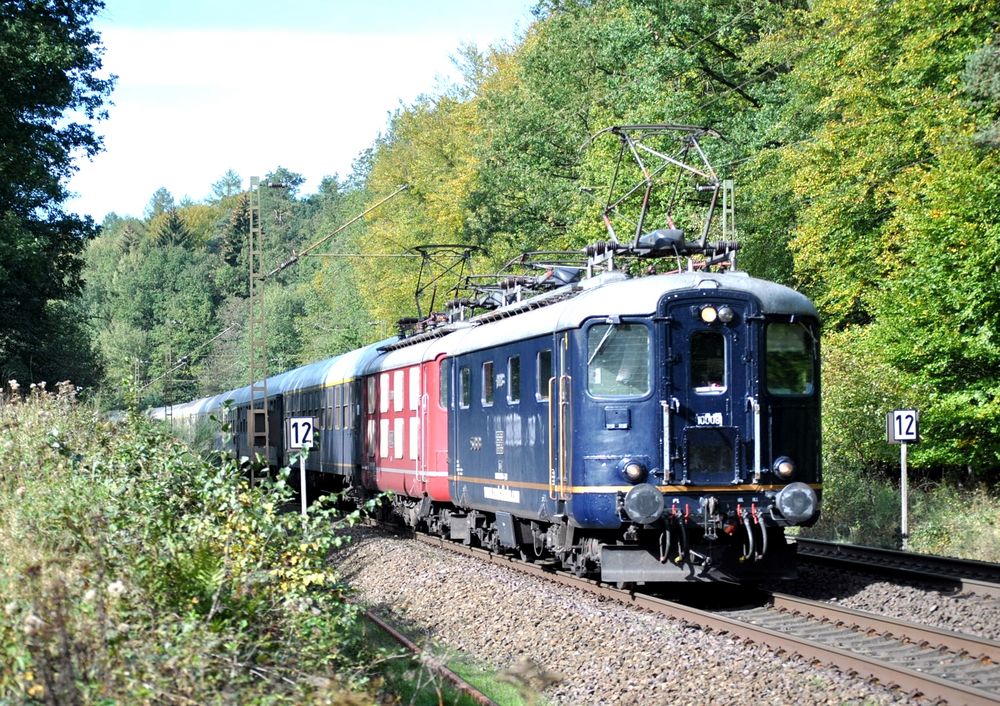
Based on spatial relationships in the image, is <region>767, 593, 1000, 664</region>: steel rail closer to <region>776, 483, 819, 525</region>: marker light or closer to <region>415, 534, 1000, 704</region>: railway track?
<region>415, 534, 1000, 704</region>: railway track

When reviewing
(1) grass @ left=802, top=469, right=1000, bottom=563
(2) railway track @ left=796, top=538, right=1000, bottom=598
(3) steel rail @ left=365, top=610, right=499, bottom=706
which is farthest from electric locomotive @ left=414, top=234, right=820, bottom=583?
(1) grass @ left=802, top=469, right=1000, bottom=563

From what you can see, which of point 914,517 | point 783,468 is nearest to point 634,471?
point 783,468

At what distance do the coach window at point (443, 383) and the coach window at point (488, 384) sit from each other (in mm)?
2063

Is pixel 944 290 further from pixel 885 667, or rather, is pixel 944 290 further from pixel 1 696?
pixel 1 696

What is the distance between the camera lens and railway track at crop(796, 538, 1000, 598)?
42.6 feet

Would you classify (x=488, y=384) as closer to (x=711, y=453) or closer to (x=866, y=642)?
(x=711, y=453)

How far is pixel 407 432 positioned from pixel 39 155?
1401 centimetres

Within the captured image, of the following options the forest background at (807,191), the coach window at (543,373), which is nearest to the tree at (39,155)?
the forest background at (807,191)

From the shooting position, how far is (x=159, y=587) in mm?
7207

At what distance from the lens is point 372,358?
24.7 m

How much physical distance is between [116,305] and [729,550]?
345ft

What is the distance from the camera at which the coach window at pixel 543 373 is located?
13539mm

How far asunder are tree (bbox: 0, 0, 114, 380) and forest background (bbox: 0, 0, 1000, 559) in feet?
0.30

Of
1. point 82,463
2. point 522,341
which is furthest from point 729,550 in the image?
point 82,463
